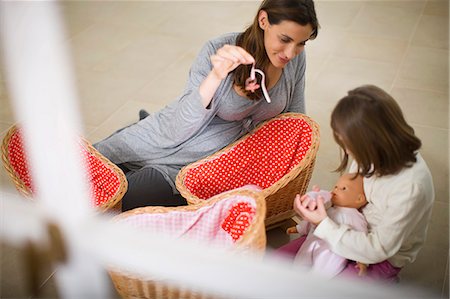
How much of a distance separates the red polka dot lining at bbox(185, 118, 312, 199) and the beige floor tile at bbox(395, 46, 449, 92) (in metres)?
1.06

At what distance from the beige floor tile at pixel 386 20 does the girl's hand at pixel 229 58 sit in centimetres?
183

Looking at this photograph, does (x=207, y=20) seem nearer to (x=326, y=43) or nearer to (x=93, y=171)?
(x=326, y=43)

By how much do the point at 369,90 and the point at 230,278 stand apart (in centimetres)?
80

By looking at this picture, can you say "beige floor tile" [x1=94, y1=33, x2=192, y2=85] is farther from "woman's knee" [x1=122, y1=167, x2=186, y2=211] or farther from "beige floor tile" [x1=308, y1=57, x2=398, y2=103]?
"woman's knee" [x1=122, y1=167, x2=186, y2=211]

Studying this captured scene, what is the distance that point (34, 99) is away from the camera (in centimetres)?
37

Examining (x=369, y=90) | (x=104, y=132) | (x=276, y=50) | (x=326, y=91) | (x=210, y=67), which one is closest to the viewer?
(x=369, y=90)

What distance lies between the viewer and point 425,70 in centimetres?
257

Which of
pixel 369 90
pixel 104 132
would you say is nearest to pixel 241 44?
pixel 369 90

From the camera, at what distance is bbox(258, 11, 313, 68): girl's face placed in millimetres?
1353

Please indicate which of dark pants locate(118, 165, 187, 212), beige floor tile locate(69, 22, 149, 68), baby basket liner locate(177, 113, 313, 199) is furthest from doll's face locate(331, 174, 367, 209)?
beige floor tile locate(69, 22, 149, 68)

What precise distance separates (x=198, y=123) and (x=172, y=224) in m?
0.31

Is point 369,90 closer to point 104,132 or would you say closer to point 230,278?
point 230,278

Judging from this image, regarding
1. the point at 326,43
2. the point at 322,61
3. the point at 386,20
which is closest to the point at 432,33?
the point at 386,20

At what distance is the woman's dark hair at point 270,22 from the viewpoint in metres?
1.33
